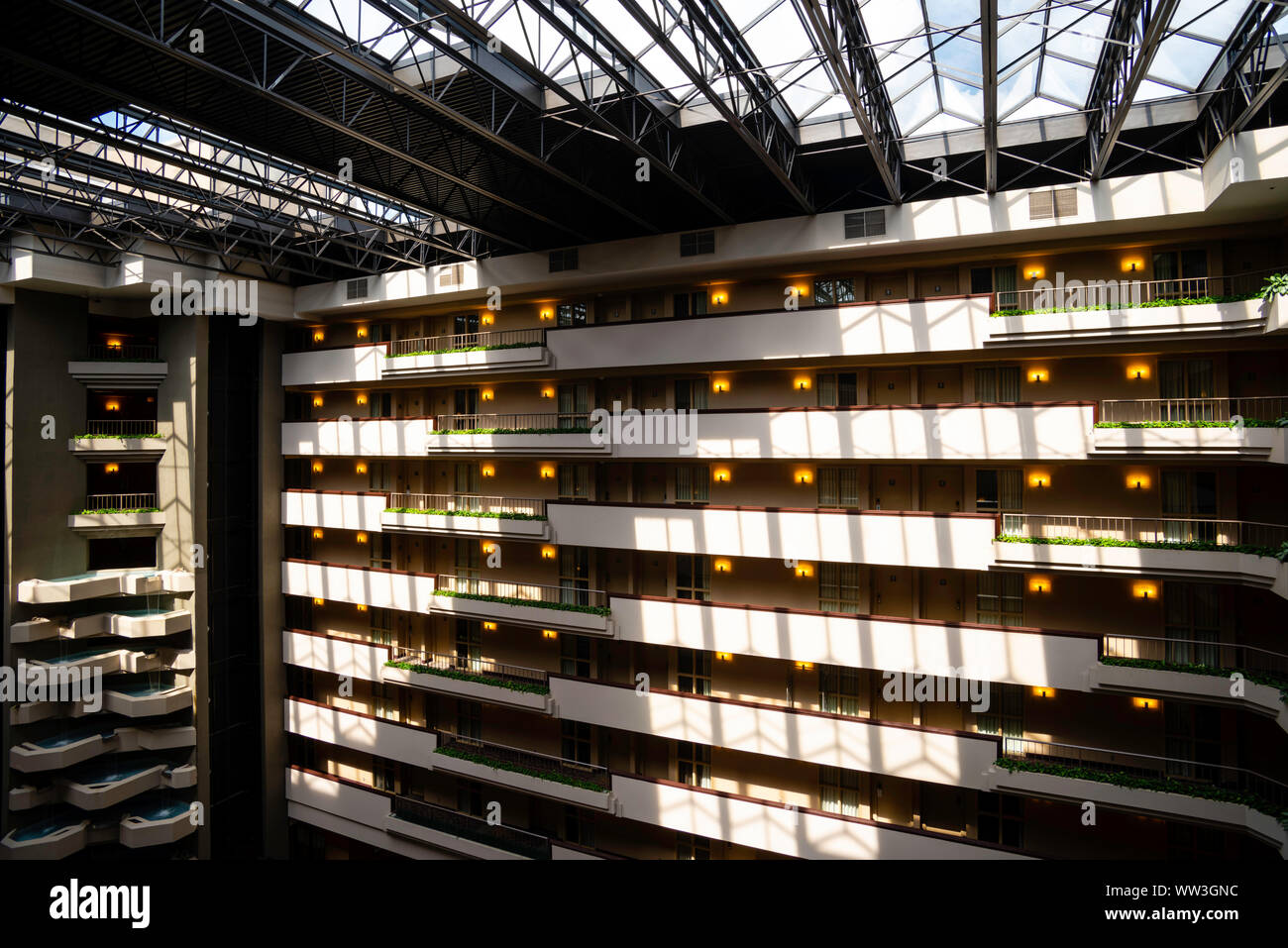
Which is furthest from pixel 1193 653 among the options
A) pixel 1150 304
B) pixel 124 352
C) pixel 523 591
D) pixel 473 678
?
pixel 124 352

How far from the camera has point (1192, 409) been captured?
1485cm

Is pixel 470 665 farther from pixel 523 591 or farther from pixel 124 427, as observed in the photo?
pixel 124 427

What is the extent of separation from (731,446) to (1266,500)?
11089 millimetres

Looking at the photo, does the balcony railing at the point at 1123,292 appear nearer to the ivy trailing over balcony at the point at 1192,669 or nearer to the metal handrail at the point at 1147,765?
the ivy trailing over balcony at the point at 1192,669

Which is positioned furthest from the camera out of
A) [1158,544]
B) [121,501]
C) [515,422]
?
[121,501]

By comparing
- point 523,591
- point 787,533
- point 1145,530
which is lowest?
point 523,591

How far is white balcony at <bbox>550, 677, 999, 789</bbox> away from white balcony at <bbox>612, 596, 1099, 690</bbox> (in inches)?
53.7

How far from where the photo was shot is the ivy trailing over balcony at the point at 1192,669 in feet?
42.7

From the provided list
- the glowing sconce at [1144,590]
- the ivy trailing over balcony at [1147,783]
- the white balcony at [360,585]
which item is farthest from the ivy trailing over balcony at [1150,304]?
the white balcony at [360,585]

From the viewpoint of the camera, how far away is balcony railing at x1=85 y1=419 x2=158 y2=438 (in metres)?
23.0

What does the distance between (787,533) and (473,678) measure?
10.3 meters

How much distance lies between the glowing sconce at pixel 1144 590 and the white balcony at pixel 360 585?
18.2 metres

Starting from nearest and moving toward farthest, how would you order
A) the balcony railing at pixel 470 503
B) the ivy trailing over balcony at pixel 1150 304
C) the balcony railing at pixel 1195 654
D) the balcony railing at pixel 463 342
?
the ivy trailing over balcony at pixel 1150 304
the balcony railing at pixel 1195 654
the balcony railing at pixel 470 503
the balcony railing at pixel 463 342
